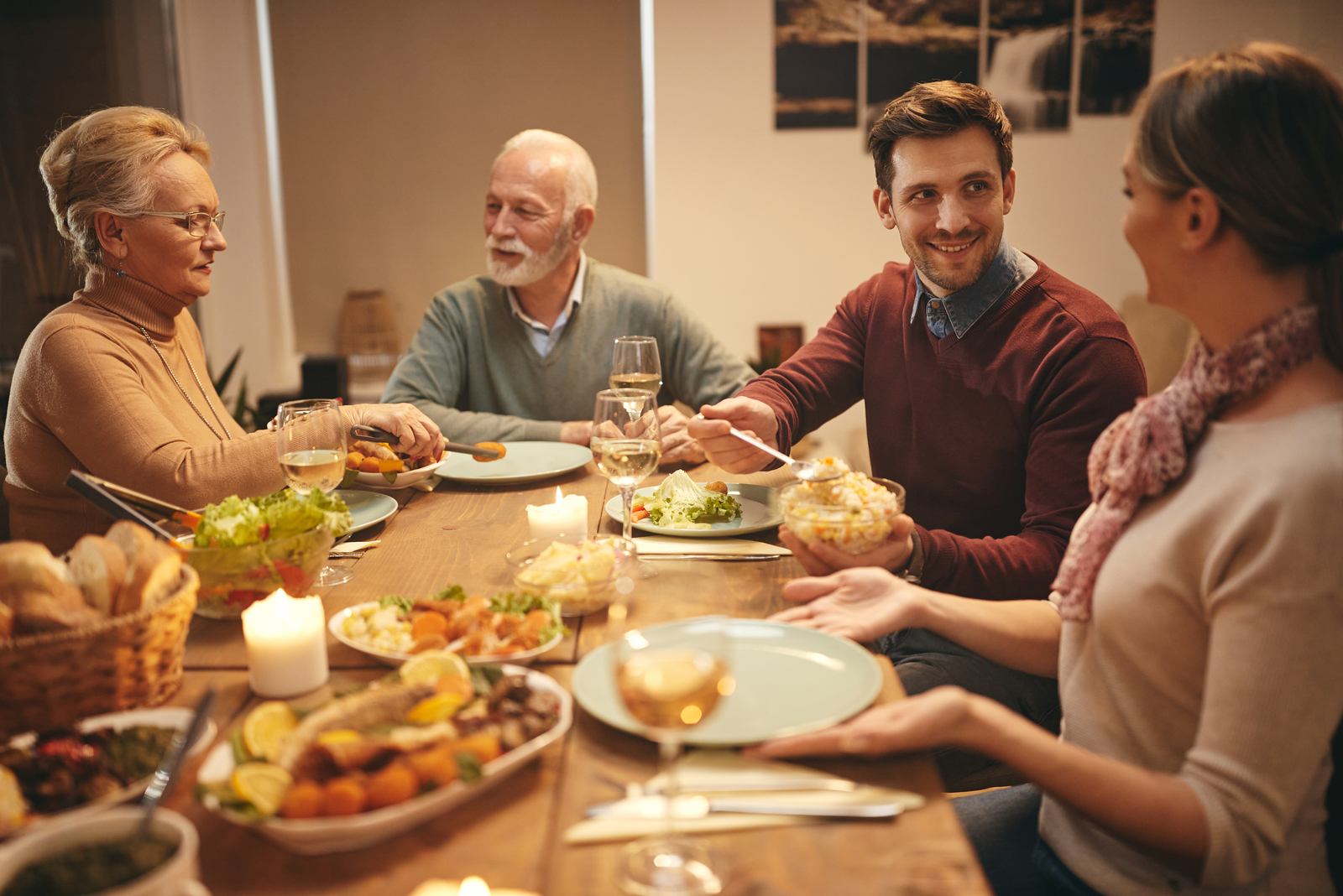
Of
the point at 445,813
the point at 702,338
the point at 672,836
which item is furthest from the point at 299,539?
the point at 702,338

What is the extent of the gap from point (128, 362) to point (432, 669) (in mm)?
1256

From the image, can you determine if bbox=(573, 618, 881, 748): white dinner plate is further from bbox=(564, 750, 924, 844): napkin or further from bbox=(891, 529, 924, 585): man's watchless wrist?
bbox=(891, 529, 924, 585): man's watchless wrist

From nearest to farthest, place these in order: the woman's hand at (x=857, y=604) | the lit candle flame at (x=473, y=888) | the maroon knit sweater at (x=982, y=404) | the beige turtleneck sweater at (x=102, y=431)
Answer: the lit candle flame at (x=473, y=888), the woman's hand at (x=857, y=604), the maroon knit sweater at (x=982, y=404), the beige turtleneck sweater at (x=102, y=431)

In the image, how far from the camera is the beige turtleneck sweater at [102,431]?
1.70 metres

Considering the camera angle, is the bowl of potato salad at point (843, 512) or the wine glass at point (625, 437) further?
the wine glass at point (625, 437)

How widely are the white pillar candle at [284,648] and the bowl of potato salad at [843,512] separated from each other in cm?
65

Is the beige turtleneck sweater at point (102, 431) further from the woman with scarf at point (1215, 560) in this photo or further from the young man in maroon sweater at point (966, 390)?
the woman with scarf at point (1215, 560)

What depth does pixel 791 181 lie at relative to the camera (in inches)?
173

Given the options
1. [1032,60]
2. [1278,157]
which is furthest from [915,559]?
[1032,60]

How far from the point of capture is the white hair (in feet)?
9.39

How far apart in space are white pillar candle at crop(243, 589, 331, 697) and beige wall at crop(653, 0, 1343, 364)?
360cm

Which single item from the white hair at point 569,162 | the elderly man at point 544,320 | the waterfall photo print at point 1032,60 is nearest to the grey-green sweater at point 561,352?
the elderly man at point 544,320

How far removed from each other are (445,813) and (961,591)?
102 centimetres

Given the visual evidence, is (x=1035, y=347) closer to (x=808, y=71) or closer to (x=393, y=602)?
(x=393, y=602)
